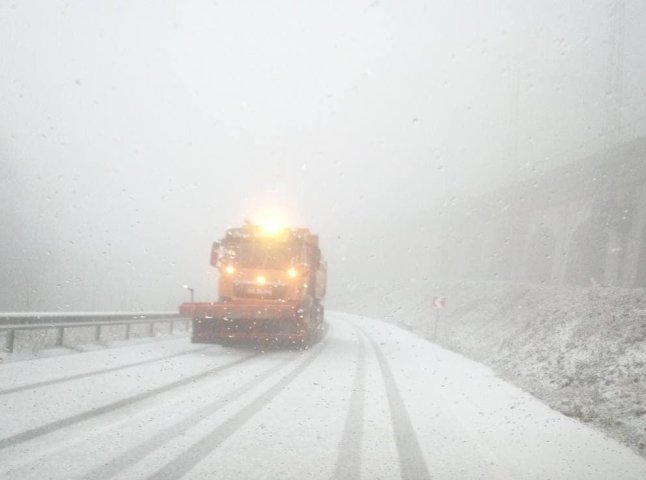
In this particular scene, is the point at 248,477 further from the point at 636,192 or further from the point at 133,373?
the point at 636,192

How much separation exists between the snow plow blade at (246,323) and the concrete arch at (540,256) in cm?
2132

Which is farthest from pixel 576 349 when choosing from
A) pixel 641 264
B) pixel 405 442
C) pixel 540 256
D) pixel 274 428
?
pixel 540 256

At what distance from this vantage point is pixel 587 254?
84.6 ft

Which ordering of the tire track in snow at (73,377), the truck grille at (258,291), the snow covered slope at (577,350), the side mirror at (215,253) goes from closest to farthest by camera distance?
the tire track in snow at (73,377) → the snow covered slope at (577,350) → the truck grille at (258,291) → the side mirror at (215,253)

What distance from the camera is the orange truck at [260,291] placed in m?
13.0

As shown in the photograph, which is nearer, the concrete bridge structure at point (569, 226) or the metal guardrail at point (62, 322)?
the metal guardrail at point (62, 322)

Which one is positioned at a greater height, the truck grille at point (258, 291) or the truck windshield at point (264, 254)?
the truck windshield at point (264, 254)

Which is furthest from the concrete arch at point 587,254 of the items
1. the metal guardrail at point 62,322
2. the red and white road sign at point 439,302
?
the metal guardrail at point 62,322

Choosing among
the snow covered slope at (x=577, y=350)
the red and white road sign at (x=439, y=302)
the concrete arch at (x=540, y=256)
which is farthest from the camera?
the concrete arch at (x=540, y=256)

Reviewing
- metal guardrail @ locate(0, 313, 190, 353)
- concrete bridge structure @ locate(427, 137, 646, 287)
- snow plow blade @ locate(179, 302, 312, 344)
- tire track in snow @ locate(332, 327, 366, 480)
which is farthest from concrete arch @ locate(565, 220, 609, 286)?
tire track in snow @ locate(332, 327, 366, 480)

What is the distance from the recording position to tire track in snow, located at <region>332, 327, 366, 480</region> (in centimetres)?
425

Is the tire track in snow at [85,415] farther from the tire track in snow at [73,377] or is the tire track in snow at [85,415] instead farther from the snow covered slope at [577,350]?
the snow covered slope at [577,350]

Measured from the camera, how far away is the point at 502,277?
3834 cm

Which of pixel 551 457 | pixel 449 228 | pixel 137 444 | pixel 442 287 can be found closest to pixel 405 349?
pixel 551 457
